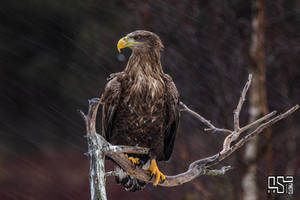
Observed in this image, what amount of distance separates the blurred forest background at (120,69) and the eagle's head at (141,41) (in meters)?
1.50

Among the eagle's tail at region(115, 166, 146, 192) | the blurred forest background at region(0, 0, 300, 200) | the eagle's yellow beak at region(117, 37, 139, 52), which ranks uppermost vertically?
the blurred forest background at region(0, 0, 300, 200)

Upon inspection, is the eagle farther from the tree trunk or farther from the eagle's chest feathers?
the tree trunk

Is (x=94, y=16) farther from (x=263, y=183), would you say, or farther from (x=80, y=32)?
(x=263, y=183)

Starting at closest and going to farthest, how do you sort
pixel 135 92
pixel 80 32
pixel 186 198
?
pixel 135 92 < pixel 186 198 < pixel 80 32

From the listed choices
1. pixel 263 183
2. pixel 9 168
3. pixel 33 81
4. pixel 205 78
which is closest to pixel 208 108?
pixel 205 78

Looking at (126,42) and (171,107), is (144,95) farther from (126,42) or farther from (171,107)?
(126,42)

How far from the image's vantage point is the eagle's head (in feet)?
13.4

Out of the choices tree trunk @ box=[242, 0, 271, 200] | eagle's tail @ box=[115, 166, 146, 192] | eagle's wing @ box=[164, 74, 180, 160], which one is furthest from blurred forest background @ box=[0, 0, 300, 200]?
eagle's tail @ box=[115, 166, 146, 192]

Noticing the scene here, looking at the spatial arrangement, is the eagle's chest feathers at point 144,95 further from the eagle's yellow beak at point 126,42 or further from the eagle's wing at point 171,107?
the eagle's yellow beak at point 126,42

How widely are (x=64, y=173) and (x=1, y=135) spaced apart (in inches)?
89.9

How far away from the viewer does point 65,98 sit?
39.5 ft

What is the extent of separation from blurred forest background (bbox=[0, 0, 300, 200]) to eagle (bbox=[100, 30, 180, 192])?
1050mm

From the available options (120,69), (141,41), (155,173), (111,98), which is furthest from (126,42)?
(120,69)

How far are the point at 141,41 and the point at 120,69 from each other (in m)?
2.86
